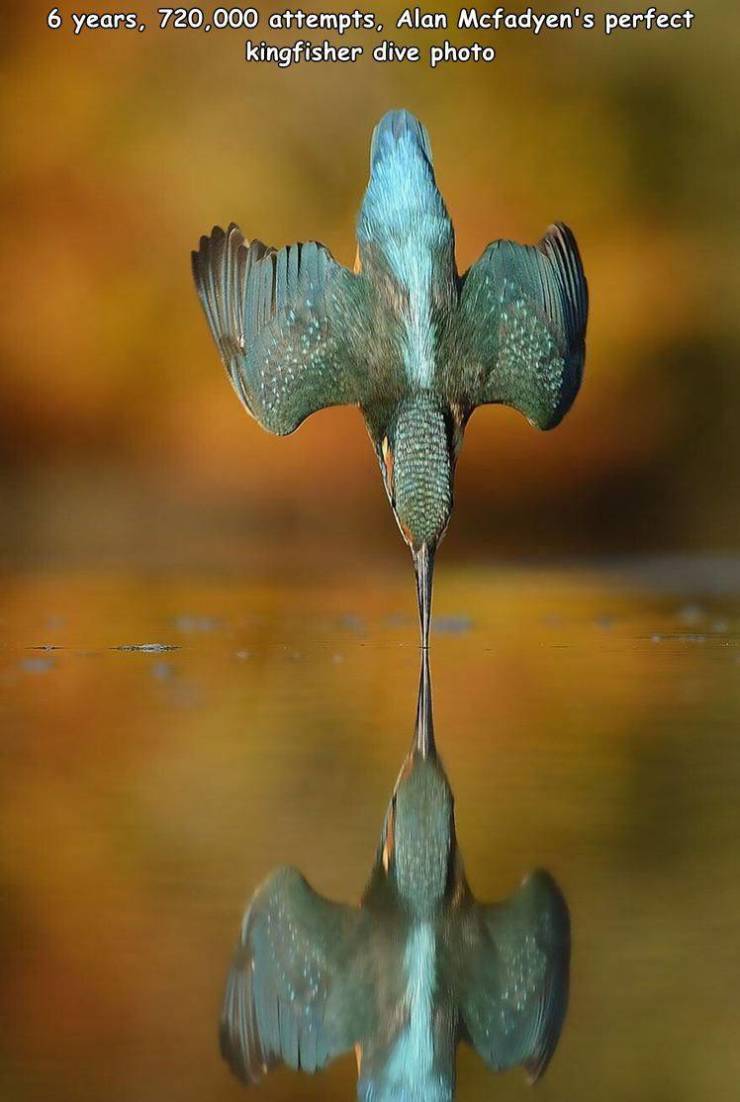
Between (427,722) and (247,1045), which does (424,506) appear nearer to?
(427,722)

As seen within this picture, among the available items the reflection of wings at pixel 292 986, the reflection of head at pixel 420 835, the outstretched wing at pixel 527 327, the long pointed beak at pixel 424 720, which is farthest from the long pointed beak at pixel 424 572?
the reflection of wings at pixel 292 986

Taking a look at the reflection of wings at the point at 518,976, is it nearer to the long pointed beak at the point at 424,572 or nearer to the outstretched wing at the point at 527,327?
the long pointed beak at the point at 424,572

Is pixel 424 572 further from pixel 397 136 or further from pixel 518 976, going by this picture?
pixel 518 976

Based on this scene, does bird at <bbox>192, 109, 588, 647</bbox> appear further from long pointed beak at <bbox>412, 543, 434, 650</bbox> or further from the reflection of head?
the reflection of head

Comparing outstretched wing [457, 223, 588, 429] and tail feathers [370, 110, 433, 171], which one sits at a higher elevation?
tail feathers [370, 110, 433, 171]

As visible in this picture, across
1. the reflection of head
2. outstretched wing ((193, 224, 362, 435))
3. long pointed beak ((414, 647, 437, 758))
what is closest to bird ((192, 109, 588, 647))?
outstretched wing ((193, 224, 362, 435))

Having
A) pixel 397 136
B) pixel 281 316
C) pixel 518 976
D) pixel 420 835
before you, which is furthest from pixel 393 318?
pixel 518 976
